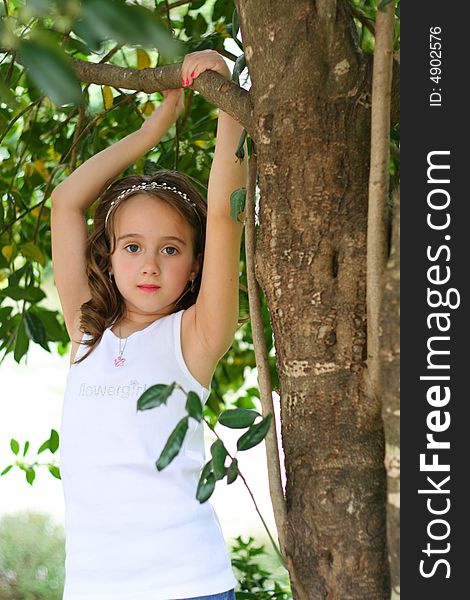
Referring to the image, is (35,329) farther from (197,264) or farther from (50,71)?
(50,71)

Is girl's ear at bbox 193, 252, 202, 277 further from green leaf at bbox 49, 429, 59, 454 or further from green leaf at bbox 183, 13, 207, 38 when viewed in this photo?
green leaf at bbox 183, 13, 207, 38

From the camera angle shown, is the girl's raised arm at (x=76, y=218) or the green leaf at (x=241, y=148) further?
the girl's raised arm at (x=76, y=218)

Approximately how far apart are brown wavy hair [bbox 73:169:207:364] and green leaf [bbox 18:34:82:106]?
86 cm

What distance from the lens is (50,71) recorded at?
2.26 ft

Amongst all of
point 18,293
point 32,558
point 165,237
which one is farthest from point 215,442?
point 32,558

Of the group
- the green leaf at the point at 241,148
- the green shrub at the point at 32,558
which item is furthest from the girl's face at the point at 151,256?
the green shrub at the point at 32,558

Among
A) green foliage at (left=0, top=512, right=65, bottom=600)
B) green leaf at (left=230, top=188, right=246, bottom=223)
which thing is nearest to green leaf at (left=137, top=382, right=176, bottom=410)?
green leaf at (left=230, top=188, right=246, bottom=223)

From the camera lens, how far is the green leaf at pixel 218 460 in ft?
3.29

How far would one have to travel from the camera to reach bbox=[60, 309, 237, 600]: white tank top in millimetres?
1357

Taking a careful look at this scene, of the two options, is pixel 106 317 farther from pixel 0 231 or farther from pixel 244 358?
pixel 244 358

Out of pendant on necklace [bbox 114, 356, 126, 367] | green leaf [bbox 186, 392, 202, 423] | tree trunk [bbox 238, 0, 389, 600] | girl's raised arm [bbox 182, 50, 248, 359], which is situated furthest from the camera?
pendant on necklace [bbox 114, 356, 126, 367]

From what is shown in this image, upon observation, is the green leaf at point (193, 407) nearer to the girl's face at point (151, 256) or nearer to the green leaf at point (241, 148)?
the green leaf at point (241, 148)

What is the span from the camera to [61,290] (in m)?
1.71

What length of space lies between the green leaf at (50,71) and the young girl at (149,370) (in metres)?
0.63
